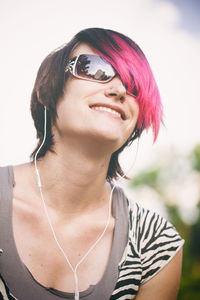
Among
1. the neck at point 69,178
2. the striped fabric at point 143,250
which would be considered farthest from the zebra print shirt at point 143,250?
the neck at point 69,178

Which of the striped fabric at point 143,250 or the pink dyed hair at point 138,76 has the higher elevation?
the pink dyed hair at point 138,76

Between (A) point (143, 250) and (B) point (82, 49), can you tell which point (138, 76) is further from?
(A) point (143, 250)

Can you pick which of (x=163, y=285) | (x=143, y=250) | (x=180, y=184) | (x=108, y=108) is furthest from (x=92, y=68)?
(x=180, y=184)

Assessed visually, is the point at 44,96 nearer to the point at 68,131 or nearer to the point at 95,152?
the point at 68,131

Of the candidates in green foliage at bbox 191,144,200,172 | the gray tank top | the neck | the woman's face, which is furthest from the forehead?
green foliage at bbox 191,144,200,172

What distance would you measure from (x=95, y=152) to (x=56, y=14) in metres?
1.28

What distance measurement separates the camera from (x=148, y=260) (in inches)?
68.3

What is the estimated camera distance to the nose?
167cm

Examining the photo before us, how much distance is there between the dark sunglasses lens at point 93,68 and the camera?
65.4 inches

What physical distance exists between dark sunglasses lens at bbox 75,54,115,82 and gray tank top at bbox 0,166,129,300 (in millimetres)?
818

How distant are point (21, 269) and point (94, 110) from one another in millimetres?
1044

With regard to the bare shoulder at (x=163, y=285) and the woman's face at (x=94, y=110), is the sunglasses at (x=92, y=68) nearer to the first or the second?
the woman's face at (x=94, y=110)

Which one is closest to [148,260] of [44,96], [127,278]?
[127,278]

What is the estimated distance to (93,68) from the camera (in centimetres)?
166
